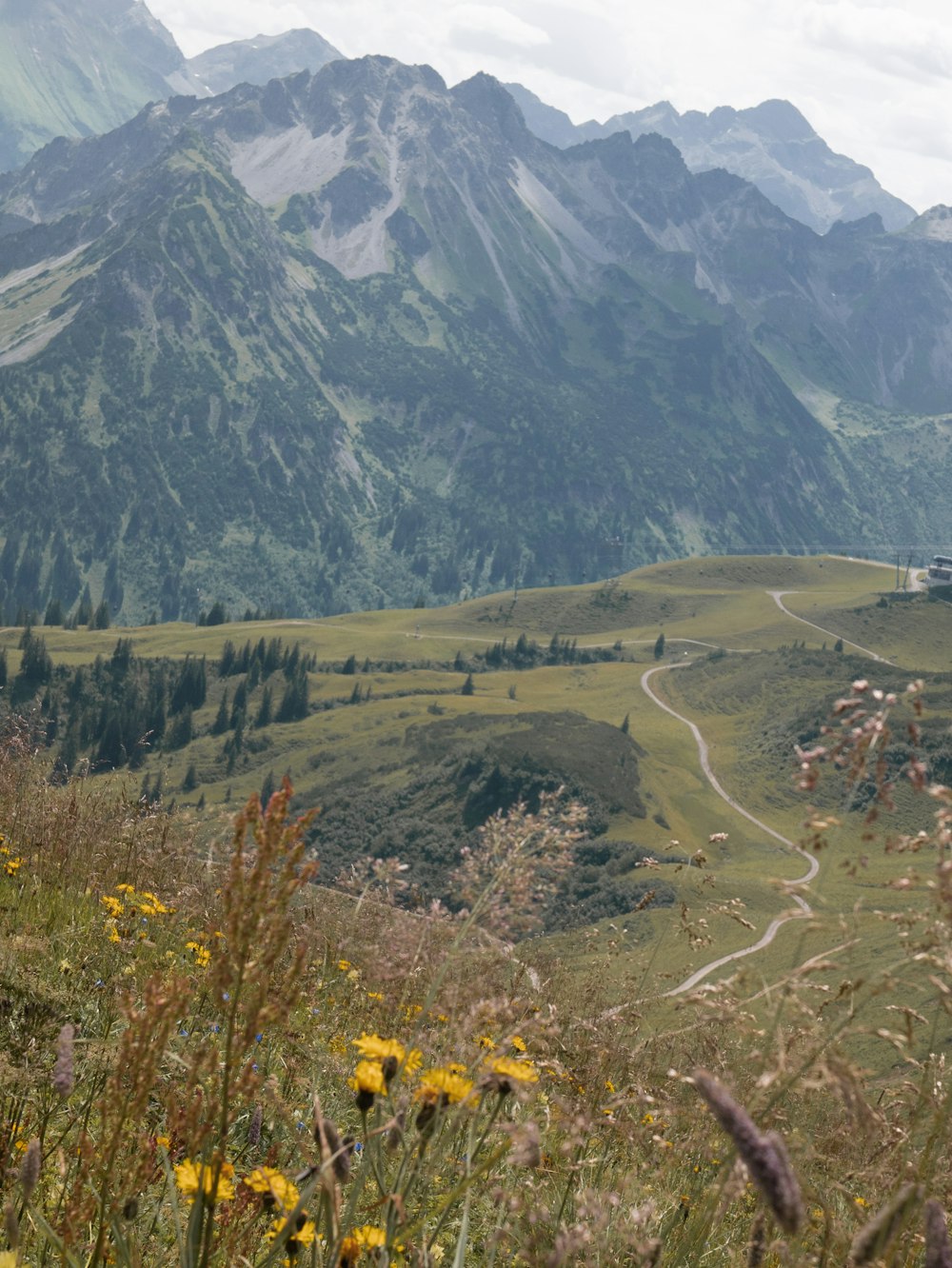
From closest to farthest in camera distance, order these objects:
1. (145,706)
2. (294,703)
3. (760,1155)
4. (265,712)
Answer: (760,1155) → (265,712) → (294,703) → (145,706)

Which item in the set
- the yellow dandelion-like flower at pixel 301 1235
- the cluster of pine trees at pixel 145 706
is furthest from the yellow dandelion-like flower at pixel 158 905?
the cluster of pine trees at pixel 145 706

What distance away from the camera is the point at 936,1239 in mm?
2684

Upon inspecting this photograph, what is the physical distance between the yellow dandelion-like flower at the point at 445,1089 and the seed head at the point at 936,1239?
4.28 ft

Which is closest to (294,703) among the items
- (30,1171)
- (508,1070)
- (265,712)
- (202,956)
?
(265,712)

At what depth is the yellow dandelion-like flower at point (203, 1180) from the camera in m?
3.13

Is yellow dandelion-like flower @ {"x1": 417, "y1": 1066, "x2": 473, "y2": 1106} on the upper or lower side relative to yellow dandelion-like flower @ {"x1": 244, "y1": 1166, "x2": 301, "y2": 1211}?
upper

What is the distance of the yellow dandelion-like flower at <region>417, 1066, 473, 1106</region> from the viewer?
3.45 meters

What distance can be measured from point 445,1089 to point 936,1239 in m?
1.43

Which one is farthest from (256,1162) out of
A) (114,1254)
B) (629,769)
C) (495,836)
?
(629,769)

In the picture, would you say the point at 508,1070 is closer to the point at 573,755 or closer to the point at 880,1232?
the point at 880,1232

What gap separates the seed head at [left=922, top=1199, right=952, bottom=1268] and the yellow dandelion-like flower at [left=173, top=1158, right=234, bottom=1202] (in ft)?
5.99

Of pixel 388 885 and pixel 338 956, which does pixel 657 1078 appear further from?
pixel 388 885

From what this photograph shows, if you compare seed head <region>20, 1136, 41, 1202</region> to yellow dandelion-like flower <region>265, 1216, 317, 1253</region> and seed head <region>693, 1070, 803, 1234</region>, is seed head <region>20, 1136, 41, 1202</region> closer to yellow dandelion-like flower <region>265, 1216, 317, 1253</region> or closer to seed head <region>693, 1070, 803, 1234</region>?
yellow dandelion-like flower <region>265, 1216, 317, 1253</region>

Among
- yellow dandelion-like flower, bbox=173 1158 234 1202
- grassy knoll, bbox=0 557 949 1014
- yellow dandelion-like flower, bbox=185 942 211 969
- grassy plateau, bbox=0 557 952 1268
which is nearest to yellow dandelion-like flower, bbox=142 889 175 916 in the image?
grassy plateau, bbox=0 557 952 1268
